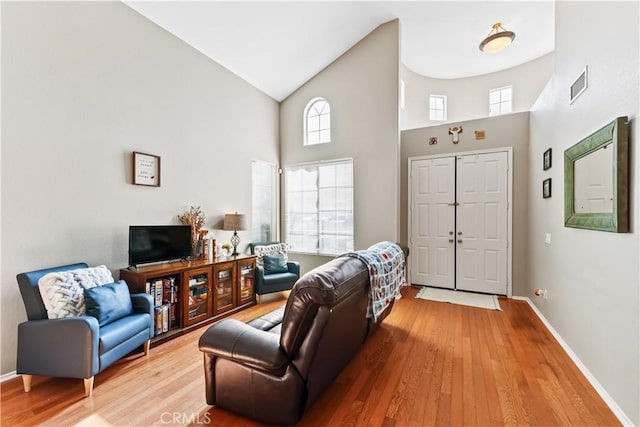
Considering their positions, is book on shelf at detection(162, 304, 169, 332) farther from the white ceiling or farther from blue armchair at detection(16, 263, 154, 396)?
the white ceiling

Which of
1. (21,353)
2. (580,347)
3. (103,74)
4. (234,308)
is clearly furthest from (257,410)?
(103,74)

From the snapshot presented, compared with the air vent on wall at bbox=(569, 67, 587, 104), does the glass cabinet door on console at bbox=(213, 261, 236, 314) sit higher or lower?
lower

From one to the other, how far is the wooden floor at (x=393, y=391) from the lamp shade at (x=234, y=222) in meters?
1.56

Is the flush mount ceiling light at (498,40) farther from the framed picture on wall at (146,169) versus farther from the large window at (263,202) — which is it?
the framed picture on wall at (146,169)

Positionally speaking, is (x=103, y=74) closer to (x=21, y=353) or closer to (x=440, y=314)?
(x=21, y=353)

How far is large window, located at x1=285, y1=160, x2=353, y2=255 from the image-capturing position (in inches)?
192

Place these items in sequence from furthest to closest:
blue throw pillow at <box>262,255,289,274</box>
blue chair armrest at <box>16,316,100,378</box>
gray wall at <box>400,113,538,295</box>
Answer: blue throw pillow at <box>262,255,289,274</box>, gray wall at <box>400,113,538,295</box>, blue chair armrest at <box>16,316,100,378</box>

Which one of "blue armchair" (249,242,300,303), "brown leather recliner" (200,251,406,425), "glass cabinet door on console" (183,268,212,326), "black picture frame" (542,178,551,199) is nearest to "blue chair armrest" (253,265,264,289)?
"blue armchair" (249,242,300,303)

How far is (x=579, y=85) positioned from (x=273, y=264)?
4.01 metres

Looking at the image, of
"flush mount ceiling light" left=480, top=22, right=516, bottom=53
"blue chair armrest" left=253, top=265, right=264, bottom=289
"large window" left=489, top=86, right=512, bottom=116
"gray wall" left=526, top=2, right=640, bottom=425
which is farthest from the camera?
"large window" left=489, top=86, right=512, bottom=116

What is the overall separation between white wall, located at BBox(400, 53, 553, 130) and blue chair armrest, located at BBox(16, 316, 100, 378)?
18.5 feet

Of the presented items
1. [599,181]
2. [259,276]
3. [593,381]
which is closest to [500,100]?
[599,181]

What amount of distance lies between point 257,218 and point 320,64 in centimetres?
299

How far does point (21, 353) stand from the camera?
2.02m
